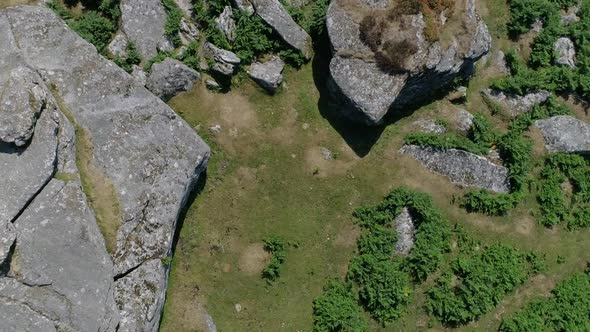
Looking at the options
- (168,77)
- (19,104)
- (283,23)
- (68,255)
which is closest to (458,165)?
(283,23)

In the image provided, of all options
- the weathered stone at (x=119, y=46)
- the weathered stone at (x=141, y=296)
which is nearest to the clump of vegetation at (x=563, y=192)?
the weathered stone at (x=141, y=296)

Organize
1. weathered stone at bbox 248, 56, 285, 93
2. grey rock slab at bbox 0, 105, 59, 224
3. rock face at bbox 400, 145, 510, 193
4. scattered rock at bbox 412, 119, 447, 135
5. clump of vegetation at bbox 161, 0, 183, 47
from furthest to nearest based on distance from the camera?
1. scattered rock at bbox 412, 119, 447, 135
2. rock face at bbox 400, 145, 510, 193
3. weathered stone at bbox 248, 56, 285, 93
4. clump of vegetation at bbox 161, 0, 183, 47
5. grey rock slab at bbox 0, 105, 59, 224

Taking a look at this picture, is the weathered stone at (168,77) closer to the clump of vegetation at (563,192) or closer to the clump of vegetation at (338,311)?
the clump of vegetation at (338,311)

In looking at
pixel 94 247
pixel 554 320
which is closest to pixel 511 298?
pixel 554 320

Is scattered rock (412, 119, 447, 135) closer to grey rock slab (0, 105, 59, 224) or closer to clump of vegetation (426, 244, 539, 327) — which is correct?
clump of vegetation (426, 244, 539, 327)

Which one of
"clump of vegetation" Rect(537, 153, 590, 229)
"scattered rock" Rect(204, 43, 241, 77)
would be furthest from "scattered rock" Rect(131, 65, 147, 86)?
"clump of vegetation" Rect(537, 153, 590, 229)

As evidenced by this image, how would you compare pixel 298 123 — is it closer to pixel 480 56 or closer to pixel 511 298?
pixel 480 56

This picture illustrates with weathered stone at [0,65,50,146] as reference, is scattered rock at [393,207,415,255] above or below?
below
